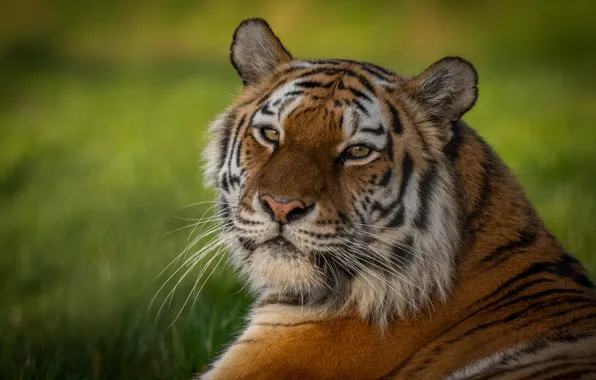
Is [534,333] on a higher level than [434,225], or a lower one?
lower

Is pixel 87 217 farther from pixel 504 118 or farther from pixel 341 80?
pixel 504 118

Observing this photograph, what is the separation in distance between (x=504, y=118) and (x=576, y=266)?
558 centimetres

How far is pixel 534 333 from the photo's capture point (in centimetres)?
232

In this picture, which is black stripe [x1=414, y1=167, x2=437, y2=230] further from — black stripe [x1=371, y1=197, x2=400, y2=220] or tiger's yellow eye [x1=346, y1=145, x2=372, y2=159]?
tiger's yellow eye [x1=346, y1=145, x2=372, y2=159]

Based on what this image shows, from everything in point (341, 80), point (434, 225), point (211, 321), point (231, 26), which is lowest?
point (211, 321)

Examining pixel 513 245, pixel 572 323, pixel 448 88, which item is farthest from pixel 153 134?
pixel 572 323

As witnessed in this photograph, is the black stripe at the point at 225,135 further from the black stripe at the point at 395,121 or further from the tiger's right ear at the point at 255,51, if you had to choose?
the black stripe at the point at 395,121

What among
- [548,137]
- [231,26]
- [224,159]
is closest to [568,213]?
[548,137]

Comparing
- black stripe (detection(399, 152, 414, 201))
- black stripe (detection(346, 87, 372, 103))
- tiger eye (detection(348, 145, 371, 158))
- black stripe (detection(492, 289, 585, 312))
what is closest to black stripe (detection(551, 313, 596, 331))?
black stripe (detection(492, 289, 585, 312))

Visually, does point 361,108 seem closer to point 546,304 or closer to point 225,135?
point 225,135

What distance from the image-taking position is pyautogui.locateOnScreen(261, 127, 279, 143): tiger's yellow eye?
2648 mm

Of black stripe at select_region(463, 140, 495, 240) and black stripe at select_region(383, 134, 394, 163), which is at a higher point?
black stripe at select_region(383, 134, 394, 163)

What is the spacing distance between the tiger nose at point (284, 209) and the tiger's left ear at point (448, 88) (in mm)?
521

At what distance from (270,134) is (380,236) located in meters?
0.43
